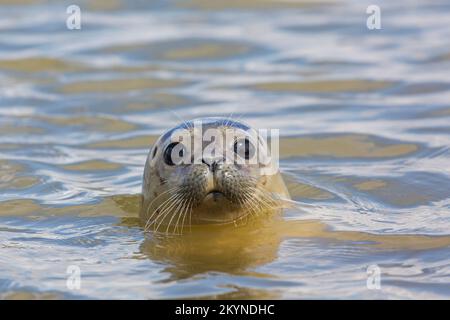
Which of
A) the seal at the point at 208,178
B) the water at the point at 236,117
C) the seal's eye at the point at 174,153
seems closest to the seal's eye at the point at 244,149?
the seal at the point at 208,178

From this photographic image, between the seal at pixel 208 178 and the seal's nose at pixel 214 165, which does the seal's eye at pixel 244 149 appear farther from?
the seal's nose at pixel 214 165

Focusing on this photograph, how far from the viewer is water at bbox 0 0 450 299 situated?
5137 millimetres

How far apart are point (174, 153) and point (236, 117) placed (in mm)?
2963

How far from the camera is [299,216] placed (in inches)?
243

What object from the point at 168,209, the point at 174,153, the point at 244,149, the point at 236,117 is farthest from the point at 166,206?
the point at 236,117

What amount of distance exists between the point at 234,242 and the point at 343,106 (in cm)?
367

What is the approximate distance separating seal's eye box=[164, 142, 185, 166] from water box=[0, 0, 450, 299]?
43cm

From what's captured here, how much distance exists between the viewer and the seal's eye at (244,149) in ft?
19.1

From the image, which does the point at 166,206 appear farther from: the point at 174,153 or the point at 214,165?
the point at 214,165

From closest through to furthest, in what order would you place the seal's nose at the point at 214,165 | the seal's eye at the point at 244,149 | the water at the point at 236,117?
the water at the point at 236,117 < the seal's nose at the point at 214,165 < the seal's eye at the point at 244,149

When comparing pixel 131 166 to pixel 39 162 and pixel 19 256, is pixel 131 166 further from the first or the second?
pixel 19 256

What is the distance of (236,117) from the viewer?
8734mm
